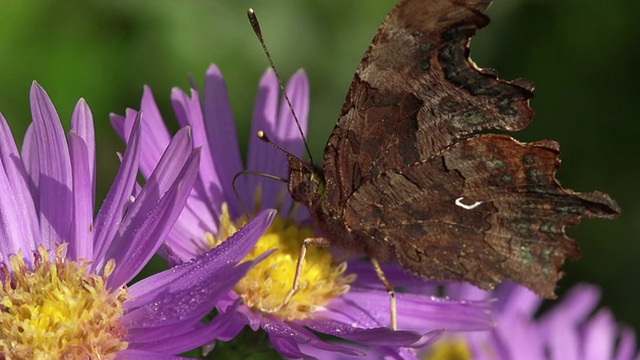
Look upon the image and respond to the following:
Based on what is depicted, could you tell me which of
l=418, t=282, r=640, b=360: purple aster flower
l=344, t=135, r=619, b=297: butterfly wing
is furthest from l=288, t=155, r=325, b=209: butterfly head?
l=418, t=282, r=640, b=360: purple aster flower

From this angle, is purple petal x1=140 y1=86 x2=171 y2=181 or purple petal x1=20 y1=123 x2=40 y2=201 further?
purple petal x1=140 y1=86 x2=171 y2=181

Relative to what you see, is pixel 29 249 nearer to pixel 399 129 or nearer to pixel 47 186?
pixel 47 186

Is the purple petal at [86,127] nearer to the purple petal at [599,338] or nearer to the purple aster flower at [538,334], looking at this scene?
the purple aster flower at [538,334]

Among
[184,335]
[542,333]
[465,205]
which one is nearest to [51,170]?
[184,335]

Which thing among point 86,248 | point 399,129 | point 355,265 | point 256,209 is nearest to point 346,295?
point 355,265

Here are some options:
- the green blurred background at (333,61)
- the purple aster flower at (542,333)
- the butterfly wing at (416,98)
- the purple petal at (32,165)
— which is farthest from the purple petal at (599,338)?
the purple petal at (32,165)

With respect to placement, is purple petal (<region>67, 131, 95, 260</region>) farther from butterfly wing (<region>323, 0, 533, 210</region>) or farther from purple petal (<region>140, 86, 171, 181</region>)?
butterfly wing (<region>323, 0, 533, 210</region>)
